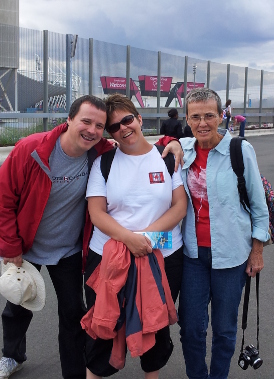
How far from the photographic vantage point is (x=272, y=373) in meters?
3.28

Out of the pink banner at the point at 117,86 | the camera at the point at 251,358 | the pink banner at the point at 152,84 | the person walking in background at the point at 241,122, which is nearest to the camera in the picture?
the camera at the point at 251,358

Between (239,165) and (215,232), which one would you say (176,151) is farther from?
(215,232)

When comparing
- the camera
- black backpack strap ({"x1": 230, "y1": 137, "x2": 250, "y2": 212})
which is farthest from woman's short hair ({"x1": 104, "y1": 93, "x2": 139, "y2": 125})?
the camera

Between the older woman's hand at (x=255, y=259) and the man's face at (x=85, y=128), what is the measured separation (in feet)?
3.69

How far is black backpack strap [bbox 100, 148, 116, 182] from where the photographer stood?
2.71 meters

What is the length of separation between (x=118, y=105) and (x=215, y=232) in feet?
3.07

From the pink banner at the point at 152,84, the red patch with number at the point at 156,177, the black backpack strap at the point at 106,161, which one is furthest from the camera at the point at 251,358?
the pink banner at the point at 152,84

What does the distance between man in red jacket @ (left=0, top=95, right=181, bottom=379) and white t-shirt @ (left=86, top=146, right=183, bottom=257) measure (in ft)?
0.60

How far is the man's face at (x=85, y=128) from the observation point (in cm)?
268

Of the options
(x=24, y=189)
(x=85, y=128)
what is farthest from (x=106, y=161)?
(x=24, y=189)

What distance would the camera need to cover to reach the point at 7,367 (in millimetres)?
3223

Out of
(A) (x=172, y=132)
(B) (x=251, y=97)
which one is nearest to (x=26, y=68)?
(A) (x=172, y=132)

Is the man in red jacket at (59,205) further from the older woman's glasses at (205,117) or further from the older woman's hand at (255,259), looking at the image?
the older woman's hand at (255,259)

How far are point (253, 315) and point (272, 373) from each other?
0.91 metres
